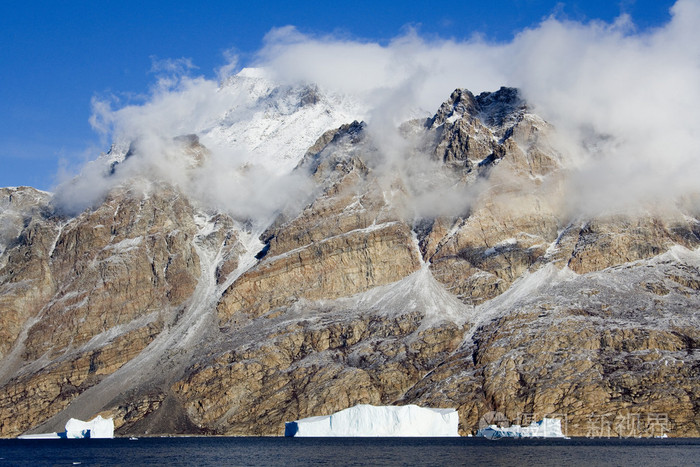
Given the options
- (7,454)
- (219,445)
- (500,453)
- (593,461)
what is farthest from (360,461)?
(7,454)

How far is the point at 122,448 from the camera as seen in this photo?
193 m

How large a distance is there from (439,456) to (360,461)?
16309mm

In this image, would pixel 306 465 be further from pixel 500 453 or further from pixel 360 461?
pixel 500 453

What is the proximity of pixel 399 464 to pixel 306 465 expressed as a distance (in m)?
15.9

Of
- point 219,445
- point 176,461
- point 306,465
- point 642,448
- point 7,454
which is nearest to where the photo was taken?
point 306,465

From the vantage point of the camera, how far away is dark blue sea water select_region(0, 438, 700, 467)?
14412 cm

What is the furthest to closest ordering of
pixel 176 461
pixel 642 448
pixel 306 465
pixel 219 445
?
1. pixel 219 445
2. pixel 642 448
3. pixel 176 461
4. pixel 306 465

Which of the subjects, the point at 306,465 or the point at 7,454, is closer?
the point at 306,465

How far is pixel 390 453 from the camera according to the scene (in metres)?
162

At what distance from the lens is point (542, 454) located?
157 meters

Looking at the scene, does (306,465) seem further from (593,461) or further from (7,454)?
(7,454)

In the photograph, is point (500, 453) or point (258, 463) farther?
point (500, 453)

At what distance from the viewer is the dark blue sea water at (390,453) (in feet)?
473

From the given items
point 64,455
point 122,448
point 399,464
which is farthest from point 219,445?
point 399,464
